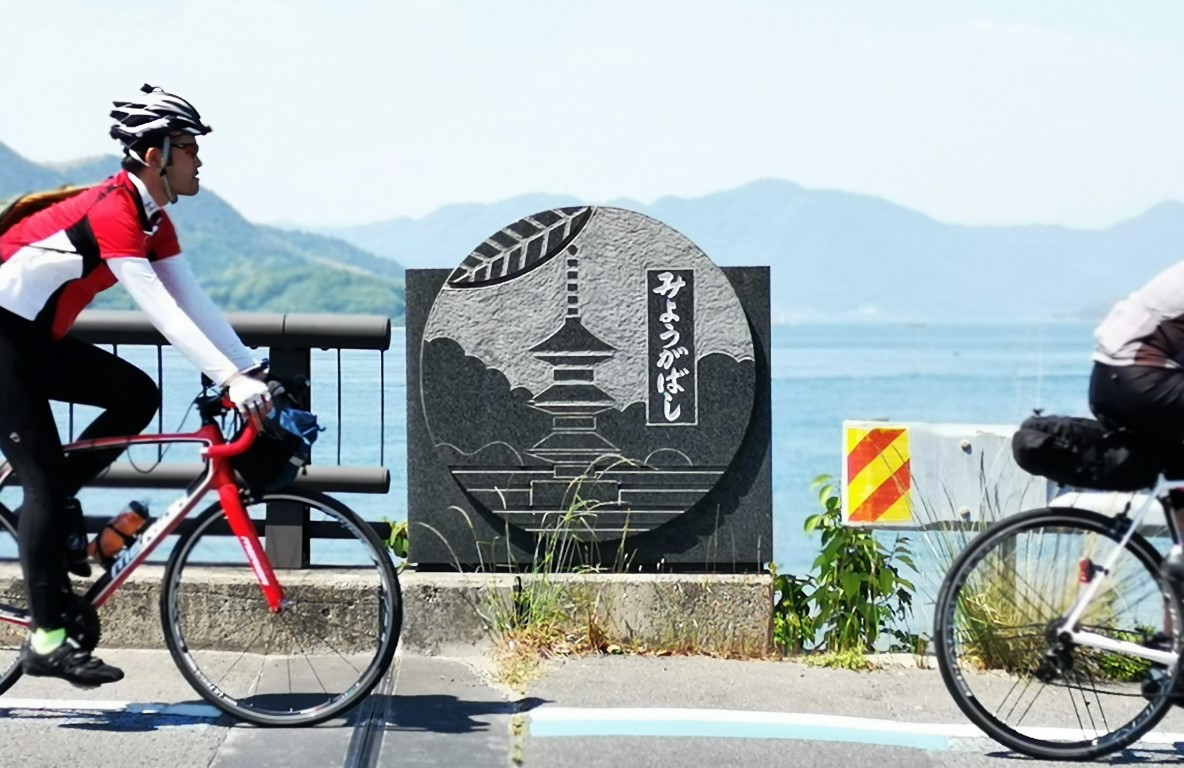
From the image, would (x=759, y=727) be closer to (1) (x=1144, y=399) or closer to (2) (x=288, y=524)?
(1) (x=1144, y=399)

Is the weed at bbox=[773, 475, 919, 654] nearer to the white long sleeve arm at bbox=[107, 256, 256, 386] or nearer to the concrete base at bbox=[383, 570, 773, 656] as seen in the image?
the concrete base at bbox=[383, 570, 773, 656]

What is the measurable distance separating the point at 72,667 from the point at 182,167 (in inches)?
65.2

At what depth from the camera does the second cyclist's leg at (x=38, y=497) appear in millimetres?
4918

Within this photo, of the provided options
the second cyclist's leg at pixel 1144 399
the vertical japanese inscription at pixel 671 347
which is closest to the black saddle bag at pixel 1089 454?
the second cyclist's leg at pixel 1144 399

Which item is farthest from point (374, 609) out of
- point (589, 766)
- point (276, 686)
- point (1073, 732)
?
point (1073, 732)

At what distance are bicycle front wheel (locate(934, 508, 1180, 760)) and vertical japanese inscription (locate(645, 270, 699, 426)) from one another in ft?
5.08

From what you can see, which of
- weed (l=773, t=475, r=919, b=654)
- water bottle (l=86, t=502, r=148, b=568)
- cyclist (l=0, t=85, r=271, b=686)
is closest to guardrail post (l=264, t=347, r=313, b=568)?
water bottle (l=86, t=502, r=148, b=568)

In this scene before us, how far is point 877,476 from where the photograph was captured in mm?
6355

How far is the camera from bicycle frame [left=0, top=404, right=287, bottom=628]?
16.6ft

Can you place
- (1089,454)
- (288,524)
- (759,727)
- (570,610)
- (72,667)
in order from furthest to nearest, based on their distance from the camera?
1. (570,610)
2. (288,524)
3. (759,727)
4. (72,667)
5. (1089,454)

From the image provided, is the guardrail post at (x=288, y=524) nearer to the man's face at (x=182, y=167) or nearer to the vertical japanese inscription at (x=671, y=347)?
the man's face at (x=182, y=167)

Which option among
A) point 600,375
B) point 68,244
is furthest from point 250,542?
point 600,375

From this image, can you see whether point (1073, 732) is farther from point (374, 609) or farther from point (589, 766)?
point (374, 609)

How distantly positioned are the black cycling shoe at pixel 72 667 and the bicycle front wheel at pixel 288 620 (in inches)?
10.0
